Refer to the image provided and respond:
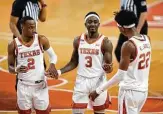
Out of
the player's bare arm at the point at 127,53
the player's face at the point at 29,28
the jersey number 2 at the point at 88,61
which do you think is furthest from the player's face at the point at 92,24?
the player's bare arm at the point at 127,53

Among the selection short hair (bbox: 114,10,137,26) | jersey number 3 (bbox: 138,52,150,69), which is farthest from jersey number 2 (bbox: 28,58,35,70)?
jersey number 3 (bbox: 138,52,150,69)

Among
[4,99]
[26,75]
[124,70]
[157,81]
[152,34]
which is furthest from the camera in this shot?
[152,34]

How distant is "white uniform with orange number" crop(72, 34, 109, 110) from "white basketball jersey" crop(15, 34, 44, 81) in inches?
20.1

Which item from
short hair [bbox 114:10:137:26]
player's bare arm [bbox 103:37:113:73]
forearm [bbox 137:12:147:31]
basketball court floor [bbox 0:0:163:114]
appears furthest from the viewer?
basketball court floor [bbox 0:0:163:114]

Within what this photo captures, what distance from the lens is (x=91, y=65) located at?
6602 mm

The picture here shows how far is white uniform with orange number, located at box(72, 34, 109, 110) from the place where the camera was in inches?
258

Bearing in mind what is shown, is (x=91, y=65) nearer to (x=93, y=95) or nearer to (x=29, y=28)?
(x=93, y=95)

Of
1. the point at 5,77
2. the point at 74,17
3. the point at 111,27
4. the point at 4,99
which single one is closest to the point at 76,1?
the point at 74,17

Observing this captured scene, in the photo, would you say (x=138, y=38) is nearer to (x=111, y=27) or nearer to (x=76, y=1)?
(x=111, y=27)

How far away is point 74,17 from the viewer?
1329 centimetres

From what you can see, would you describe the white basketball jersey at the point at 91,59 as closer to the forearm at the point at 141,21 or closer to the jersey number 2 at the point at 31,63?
the jersey number 2 at the point at 31,63

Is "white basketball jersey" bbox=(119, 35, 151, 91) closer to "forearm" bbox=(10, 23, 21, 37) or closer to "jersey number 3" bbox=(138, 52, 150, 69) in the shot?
"jersey number 3" bbox=(138, 52, 150, 69)

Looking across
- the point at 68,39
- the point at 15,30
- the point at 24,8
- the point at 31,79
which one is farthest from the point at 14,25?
the point at 68,39

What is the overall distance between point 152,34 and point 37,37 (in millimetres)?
5866
